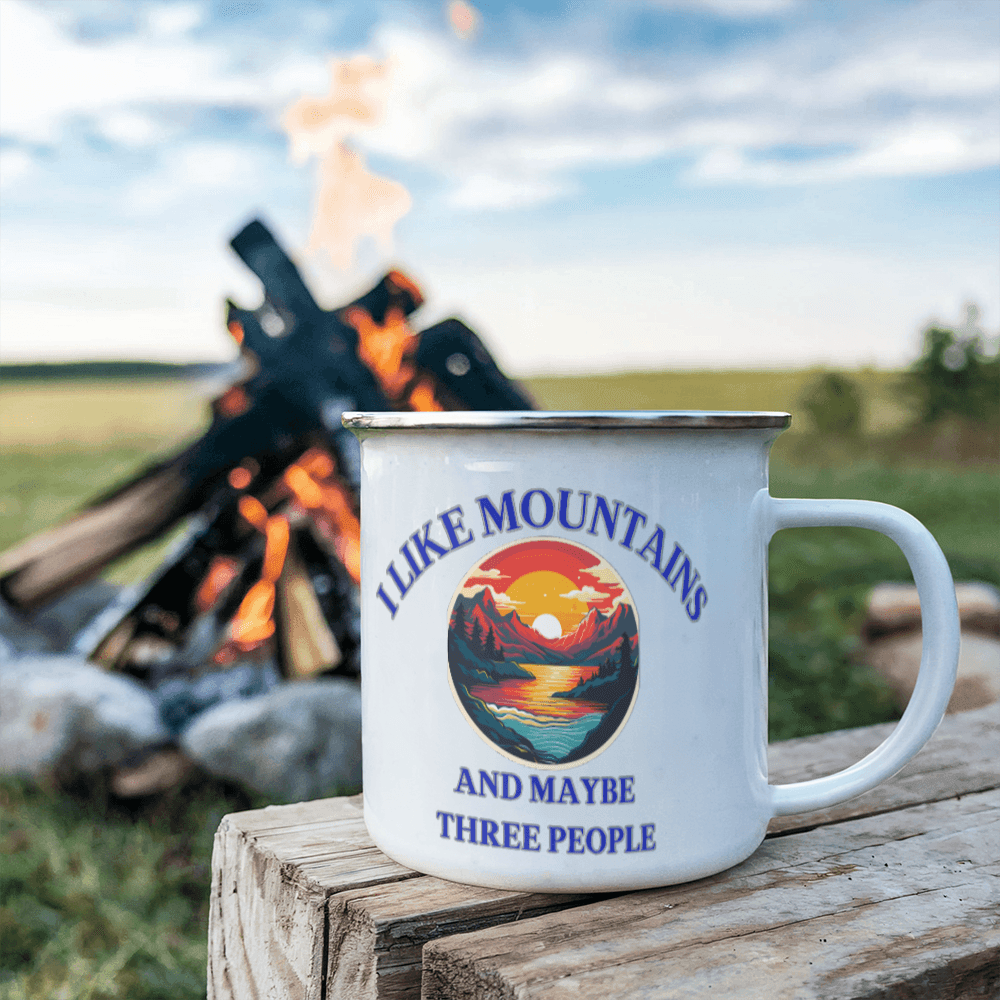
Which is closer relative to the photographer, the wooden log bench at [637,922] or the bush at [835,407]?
the wooden log bench at [637,922]

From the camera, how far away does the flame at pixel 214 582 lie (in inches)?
125

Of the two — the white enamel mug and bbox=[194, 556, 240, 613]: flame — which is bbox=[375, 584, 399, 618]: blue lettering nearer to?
the white enamel mug

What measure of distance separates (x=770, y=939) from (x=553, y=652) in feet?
0.87

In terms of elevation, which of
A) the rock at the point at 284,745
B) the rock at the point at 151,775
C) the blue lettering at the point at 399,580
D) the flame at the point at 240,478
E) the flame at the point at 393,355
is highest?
the flame at the point at 393,355

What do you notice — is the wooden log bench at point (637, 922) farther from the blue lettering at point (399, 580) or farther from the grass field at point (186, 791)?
the grass field at point (186, 791)

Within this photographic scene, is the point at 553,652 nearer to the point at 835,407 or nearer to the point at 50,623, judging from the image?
the point at 50,623

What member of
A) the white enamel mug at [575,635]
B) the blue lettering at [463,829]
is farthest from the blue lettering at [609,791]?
the blue lettering at [463,829]

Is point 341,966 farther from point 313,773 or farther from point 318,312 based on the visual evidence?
point 318,312

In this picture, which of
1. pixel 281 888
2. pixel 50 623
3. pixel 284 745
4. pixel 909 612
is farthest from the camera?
pixel 909 612

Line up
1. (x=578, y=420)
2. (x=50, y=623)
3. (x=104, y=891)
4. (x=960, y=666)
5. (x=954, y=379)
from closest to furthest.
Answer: (x=578, y=420), (x=104, y=891), (x=50, y=623), (x=960, y=666), (x=954, y=379)

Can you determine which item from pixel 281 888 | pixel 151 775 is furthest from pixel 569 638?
pixel 151 775

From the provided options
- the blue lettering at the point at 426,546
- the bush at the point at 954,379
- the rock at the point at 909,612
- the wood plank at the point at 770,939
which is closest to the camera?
the wood plank at the point at 770,939

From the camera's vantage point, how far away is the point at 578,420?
0.76 metres

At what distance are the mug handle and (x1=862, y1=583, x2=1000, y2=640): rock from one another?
11.4 feet
